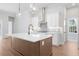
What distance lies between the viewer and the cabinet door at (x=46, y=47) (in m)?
2.11

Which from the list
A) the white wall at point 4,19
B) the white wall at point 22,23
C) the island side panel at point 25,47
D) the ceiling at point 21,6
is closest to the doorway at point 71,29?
the ceiling at point 21,6

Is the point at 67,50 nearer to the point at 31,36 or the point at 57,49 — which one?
the point at 57,49

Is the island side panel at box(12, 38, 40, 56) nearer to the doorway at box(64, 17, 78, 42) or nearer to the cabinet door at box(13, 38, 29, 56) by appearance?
the cabinet door at box(13, 38, 29, 56)

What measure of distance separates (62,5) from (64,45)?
0.76 m

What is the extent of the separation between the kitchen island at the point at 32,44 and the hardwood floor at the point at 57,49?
8 cm

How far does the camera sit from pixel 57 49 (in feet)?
6.95

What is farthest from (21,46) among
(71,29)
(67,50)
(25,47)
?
(71,29)

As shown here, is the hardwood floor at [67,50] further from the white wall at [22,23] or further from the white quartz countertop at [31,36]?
the white wall at [22,23]

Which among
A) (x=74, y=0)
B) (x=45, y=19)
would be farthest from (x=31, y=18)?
(x=74, y=0)

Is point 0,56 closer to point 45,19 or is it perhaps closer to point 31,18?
point 31,18

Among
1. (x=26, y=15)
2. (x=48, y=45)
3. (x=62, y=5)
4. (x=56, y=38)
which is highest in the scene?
(x=62, y=5)

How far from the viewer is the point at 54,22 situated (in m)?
2.12

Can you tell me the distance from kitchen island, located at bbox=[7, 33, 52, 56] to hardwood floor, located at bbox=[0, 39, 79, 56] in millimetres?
76

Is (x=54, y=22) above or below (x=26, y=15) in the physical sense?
below
